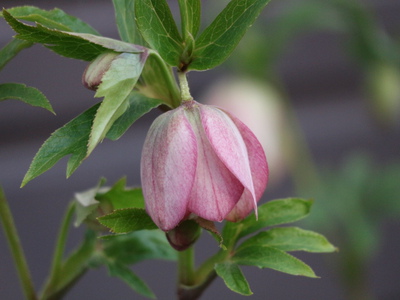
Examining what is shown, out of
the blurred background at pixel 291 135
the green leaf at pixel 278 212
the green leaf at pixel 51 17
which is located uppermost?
the green leaf at pixel 51 17

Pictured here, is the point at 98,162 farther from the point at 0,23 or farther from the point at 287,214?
the point at 287,214

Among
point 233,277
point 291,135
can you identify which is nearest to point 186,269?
point 233,277

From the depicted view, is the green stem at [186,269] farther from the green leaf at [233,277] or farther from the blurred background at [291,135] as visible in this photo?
the blurred background at [291,135]

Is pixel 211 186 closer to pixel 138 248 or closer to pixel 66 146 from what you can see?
pixel 66 146

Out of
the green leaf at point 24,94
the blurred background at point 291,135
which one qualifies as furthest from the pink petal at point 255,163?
the blurred background at point 291,135

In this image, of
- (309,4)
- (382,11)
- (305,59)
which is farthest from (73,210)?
(382,11)

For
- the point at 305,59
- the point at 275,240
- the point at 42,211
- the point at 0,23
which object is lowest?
the point at 42,211

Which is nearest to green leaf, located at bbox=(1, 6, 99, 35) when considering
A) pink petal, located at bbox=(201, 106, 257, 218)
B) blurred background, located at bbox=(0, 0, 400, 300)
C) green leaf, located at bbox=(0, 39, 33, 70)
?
green leaf, located at bbox=(0, 39, 33, 70)
